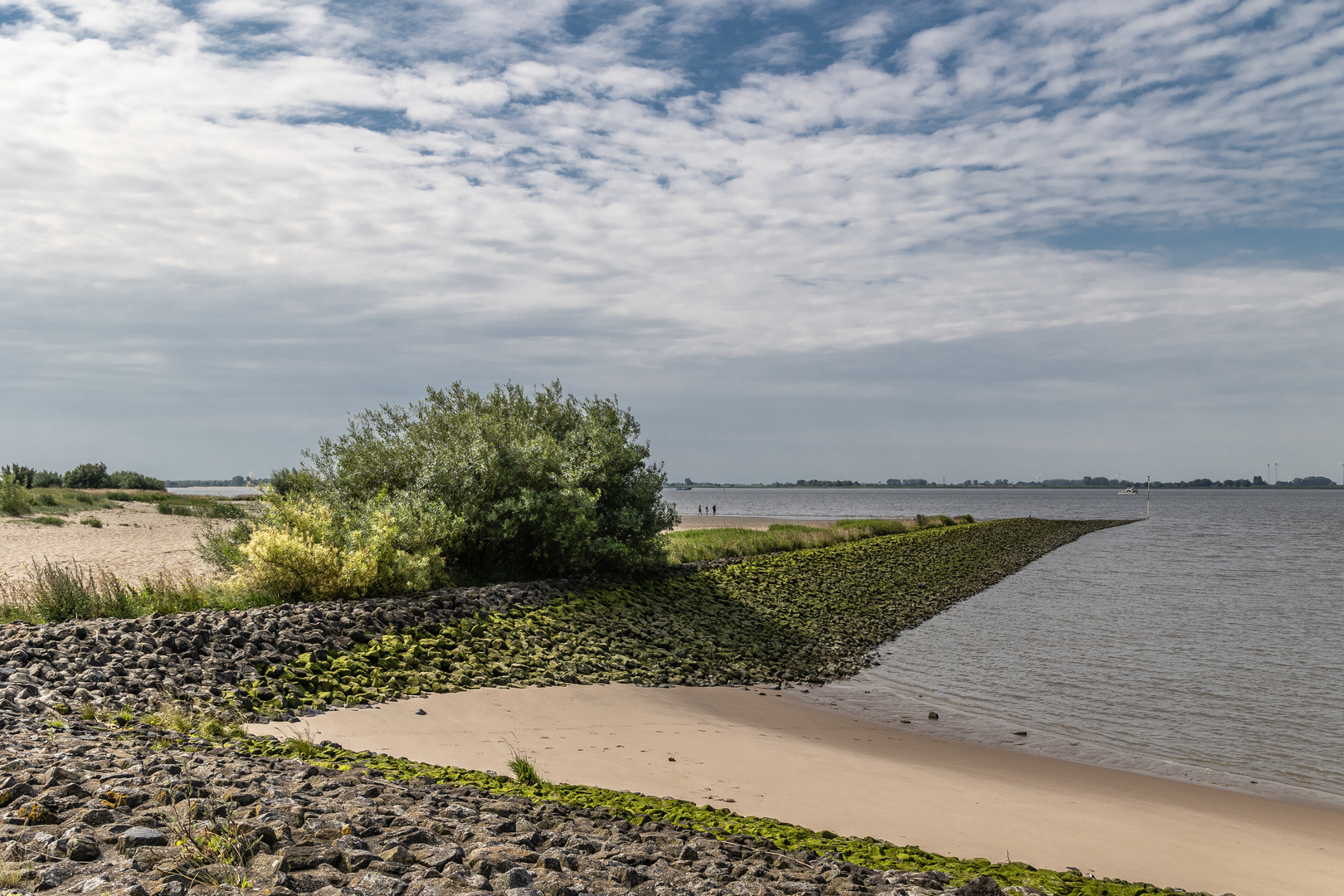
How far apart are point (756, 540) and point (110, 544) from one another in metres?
26.0

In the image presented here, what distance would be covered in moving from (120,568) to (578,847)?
73.5 ft

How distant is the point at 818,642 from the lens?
19.4 m

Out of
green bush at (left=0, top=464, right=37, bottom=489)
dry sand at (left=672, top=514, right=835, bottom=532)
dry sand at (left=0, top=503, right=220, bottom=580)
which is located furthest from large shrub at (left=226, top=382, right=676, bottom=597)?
green bush at (left=0, top=464, right=37, bottom=489)

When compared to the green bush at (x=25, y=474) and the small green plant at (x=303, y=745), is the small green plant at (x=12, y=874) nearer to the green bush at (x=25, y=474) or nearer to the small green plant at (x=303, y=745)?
the small green plant at (x=303, y=745)

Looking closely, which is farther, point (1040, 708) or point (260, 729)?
point (1040, 708)

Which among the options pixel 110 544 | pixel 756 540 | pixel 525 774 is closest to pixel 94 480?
pixel 110 544

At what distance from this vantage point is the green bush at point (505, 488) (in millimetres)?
18531

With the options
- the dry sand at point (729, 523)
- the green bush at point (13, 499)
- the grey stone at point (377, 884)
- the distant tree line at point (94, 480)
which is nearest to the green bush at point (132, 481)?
the distant tree line at point (94, 480)

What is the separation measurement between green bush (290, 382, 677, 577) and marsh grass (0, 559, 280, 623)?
2.83m

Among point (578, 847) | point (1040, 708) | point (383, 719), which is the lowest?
point (1040, 708)

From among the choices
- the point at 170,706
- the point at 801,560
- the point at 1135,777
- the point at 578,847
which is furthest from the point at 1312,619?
the point at 170,706

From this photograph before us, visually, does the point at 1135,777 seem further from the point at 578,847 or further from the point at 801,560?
the point at 801,560

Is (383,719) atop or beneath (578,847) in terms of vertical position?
beneath

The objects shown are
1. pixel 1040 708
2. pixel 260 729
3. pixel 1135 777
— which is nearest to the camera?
pixel 260 729
